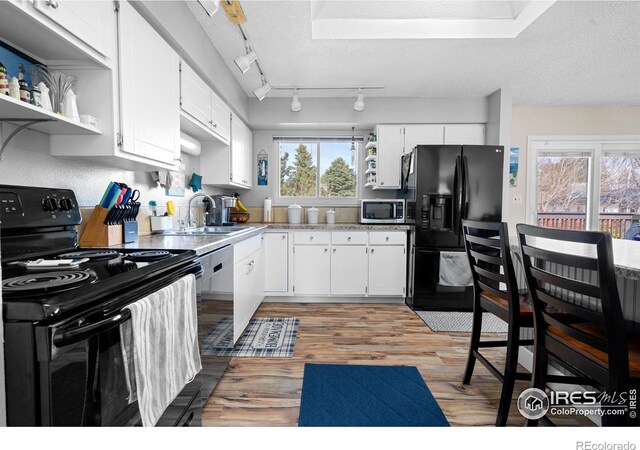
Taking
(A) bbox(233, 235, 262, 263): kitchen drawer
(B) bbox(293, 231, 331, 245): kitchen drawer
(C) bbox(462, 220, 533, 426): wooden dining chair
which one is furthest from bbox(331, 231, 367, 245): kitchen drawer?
(C) bbox(462, 220, 533, 426): wooden dining chair

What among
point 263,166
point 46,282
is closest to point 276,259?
point 263,166

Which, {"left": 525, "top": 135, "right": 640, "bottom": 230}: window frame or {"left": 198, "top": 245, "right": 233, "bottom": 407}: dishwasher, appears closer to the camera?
{"left": 198, "top": 245, "right": 233, "bottom": 407}: dishwasher

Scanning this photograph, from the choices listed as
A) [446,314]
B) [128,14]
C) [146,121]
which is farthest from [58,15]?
[446,314]

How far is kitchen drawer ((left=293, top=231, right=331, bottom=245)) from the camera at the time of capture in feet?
11.6

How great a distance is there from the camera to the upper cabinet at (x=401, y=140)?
3.78 m

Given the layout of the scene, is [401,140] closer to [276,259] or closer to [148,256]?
[276,259]

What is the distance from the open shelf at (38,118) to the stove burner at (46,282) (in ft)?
1.92

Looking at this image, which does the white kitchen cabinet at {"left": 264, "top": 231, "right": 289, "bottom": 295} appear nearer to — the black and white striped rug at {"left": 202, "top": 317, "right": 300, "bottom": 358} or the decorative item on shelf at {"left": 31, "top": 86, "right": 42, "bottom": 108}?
the black and white striped rug at {"left": 202, "top": 317, "right": 300, "bottom": 358}

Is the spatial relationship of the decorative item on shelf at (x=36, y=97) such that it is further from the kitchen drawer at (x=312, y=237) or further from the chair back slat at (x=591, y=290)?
the kitchen drawer at (x=312, y=237)

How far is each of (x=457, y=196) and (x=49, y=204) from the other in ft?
10.7

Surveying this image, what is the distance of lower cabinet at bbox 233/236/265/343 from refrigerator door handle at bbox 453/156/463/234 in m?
2.07

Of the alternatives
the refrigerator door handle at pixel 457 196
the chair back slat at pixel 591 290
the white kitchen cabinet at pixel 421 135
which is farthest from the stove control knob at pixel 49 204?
the white kitchen cabinet at pixel 421 135

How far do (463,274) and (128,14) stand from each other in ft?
11.2
